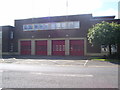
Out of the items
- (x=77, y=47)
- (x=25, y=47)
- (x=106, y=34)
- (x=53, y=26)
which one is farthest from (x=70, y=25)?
(x=25, y=47)

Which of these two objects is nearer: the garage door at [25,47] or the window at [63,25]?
the window at [63,25]

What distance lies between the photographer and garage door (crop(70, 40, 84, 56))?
27.5 m

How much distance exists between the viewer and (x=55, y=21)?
2931 cm

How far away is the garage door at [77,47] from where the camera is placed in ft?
90.3

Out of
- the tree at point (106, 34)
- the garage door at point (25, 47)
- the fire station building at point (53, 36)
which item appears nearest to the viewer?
the tree at point (106, 34)

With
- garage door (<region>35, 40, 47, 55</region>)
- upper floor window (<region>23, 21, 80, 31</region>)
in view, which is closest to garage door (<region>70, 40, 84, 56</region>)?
upper floor window (<region>23, 21, 80, 31</region>)

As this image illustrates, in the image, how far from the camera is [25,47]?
31.2 metres

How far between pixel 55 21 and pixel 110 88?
81.2 ft

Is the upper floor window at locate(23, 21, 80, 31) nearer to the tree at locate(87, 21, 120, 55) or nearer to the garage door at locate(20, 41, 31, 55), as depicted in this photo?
the garage door at locate(20, 41, 31, 55)

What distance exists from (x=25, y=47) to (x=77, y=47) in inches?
483

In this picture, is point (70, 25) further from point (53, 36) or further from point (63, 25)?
point (53, 36)

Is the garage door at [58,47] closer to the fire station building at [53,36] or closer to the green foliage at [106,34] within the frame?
the fire station building at [53,36]

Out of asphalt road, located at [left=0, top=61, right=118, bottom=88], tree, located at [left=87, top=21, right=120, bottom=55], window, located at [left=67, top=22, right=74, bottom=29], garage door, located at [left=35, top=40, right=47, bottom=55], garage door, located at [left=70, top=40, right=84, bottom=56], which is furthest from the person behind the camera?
garage door, located at [left=35, top=40, right=47, bottom=55]

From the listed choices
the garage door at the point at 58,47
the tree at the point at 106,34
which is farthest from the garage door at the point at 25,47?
the tree at the point at 106,34
